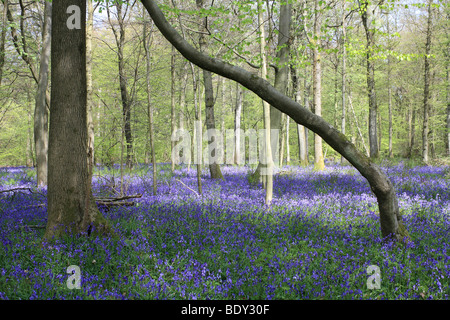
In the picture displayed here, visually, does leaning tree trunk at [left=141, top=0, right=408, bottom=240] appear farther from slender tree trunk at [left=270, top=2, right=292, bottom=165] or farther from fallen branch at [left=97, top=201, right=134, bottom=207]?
slender tree trunk at [left=270, top=2, right=292, bottom=165]

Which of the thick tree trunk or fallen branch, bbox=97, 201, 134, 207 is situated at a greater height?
the thick tree trunk

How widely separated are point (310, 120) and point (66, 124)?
364 centimetres

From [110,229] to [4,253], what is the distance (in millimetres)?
1372

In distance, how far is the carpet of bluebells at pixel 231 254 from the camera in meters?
3.38

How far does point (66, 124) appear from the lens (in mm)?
4320

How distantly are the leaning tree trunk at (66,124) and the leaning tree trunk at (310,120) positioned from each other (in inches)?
49.7

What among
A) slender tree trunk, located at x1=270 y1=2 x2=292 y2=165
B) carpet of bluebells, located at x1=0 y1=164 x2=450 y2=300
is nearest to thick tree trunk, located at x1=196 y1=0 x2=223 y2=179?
slender tree trunk, located at x1=270 y1=2 x2=292 y2=165

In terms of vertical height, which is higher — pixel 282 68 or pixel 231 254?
pixel 282 68

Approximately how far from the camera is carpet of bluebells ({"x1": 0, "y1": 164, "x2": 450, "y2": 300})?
11.1 feet

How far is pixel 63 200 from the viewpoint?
14.3 ft

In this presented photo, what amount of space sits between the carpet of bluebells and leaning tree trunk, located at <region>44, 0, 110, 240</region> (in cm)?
39

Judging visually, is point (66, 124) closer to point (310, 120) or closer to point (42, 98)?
point (310, 120)

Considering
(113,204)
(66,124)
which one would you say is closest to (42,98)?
(113,204)
